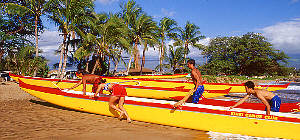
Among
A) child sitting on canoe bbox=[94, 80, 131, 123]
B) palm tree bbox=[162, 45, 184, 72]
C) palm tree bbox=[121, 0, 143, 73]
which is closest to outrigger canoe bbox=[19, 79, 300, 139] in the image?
child sitting on canoe bbox=[94, 80, 131, 123]

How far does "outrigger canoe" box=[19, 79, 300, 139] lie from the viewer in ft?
15.4

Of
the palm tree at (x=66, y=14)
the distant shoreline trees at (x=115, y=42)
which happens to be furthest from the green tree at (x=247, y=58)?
the palm tree at (x=66, y=14)

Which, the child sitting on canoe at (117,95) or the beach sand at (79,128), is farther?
the child sitting on canoe at (117,95)

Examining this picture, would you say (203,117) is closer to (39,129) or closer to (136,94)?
(39,129)

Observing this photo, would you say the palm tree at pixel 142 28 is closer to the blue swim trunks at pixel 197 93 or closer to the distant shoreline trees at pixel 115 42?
the distant shoreline trees at pixel 115 42

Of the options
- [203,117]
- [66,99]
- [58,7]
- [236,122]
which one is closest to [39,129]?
[66,99]

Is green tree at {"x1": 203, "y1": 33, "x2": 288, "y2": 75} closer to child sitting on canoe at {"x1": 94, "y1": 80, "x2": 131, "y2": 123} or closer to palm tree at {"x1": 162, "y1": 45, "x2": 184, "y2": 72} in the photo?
palm tree at {"x1": 162, "y1": 45, "x2": 184, "y2": 72}

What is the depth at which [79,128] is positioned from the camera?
5.36 meters

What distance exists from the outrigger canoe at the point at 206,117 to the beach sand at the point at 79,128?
214 mm

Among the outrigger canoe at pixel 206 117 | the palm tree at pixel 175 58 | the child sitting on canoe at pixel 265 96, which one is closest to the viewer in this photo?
the outrigger canoe at pixel 206 117

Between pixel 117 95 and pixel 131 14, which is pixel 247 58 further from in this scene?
pixel 117 95

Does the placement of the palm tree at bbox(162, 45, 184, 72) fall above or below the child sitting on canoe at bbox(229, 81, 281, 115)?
above

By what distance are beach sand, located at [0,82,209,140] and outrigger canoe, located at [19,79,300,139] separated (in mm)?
214

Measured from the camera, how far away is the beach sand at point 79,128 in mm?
4770
